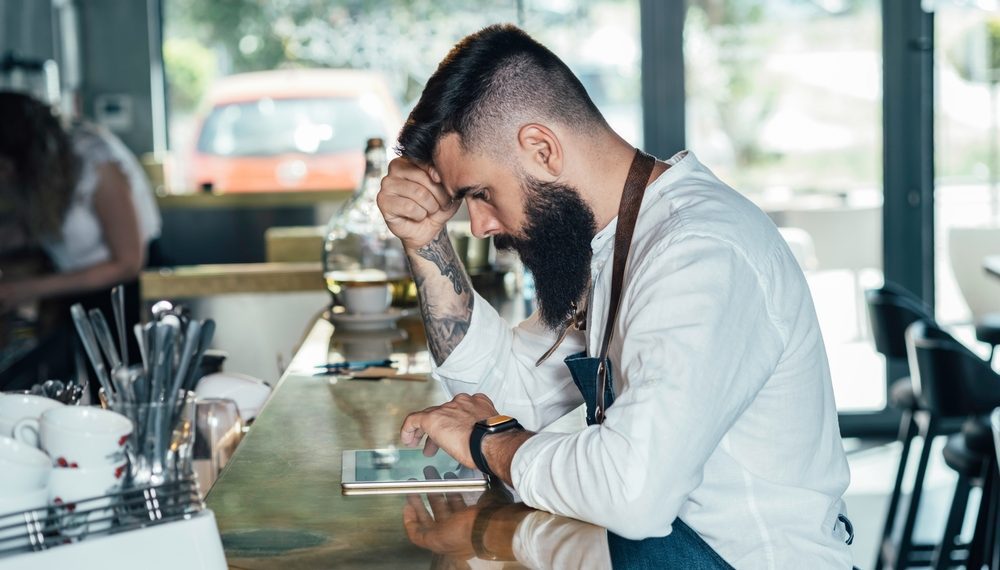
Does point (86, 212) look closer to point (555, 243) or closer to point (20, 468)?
point (555, 243)

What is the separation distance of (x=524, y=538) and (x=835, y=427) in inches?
17.3

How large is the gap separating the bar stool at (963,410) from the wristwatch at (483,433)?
2014mm

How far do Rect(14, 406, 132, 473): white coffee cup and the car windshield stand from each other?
490 cm

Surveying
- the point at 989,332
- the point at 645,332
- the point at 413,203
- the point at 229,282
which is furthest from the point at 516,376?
the point at 989,332

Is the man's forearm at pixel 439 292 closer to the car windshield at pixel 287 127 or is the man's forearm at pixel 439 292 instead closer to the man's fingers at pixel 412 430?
the man's fingers at pixel 412 430

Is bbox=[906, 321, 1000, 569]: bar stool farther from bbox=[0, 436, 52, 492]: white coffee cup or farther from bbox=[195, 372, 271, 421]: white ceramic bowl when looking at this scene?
bbox=[0, 436, 52, 492]: white coffee cup

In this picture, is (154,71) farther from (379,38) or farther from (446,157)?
(446,157)

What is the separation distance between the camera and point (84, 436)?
1.01 m

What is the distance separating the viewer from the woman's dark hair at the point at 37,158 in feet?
12.8

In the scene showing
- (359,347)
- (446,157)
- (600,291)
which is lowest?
(359,347)

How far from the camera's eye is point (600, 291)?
161 cm

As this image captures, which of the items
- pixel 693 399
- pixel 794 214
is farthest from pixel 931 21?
A: pixel 693 399

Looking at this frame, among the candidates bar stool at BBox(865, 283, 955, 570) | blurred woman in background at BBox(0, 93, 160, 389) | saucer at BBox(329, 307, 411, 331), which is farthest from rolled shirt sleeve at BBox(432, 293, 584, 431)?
blurred woman in background at BBox(0, 93, 160, 389)

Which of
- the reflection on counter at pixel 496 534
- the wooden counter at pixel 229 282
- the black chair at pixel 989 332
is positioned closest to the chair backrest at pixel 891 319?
the black chair at pixel 989 332
